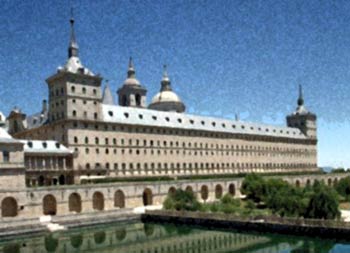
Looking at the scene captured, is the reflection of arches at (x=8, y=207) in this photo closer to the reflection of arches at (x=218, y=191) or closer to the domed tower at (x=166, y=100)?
the reflection of arches at (x=218, y=191)

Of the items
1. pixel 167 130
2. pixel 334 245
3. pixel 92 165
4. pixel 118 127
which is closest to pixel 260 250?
pixel 334 245

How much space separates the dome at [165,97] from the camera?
96.4 metres

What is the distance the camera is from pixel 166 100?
96188 millimetres

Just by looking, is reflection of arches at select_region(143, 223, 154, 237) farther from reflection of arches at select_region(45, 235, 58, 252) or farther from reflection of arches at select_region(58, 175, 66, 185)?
reflection of arches at select_region(58, 175, 66, 185)

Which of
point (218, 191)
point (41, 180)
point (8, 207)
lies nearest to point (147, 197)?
point (41, 180)

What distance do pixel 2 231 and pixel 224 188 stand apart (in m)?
36.6

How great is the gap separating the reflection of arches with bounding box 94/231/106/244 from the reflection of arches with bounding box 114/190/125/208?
12.3m

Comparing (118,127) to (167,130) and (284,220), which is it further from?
(284,220)

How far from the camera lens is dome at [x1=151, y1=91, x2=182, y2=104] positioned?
9644cm

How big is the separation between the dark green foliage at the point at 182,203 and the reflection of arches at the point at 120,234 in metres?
6.55

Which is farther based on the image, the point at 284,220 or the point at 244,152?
the point at 244,152

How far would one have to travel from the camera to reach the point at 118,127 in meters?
67.6

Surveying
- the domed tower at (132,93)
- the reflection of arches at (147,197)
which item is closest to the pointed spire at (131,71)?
the domed tower at (132,93)

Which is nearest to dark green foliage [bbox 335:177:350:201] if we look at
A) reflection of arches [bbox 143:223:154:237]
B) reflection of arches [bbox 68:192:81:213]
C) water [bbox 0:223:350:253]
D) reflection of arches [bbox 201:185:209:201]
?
reflection of arches [bbox 201:185:209:201]
